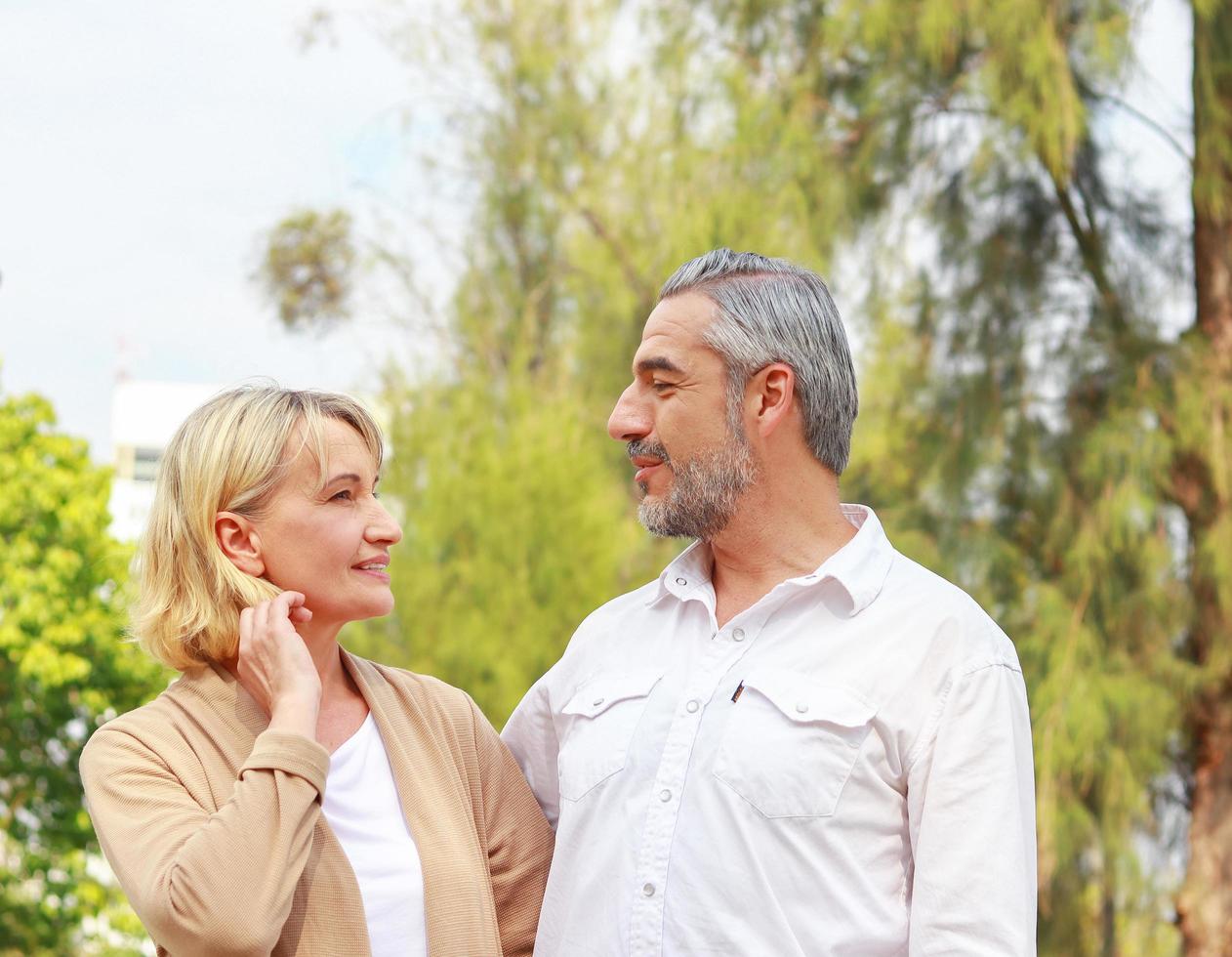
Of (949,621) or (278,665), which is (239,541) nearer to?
(278,665)

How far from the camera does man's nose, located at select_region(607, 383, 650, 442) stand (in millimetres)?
2506

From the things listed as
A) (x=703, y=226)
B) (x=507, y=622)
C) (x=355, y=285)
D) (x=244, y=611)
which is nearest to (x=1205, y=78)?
(x=703, y=226)

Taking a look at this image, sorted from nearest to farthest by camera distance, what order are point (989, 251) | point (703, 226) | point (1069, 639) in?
point (1069, 639) < point (989, 251) < point (703, 226)

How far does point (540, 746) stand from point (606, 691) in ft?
0.96

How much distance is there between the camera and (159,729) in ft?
7.39

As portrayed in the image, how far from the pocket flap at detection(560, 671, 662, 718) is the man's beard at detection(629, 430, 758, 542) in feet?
0.76

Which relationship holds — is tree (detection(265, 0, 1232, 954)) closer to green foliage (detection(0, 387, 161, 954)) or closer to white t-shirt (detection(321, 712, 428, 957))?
green foliage (detection(0, 387, 161, 954))

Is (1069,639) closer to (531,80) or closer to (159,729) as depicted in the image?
(159,729)

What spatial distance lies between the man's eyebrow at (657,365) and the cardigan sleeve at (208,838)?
0.81 meters

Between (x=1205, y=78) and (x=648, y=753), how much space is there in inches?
246

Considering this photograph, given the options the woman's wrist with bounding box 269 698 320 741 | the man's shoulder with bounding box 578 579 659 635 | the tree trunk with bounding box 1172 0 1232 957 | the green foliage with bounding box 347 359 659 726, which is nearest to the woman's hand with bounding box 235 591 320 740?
the woman's wrist with bounding box 269 698 320 741

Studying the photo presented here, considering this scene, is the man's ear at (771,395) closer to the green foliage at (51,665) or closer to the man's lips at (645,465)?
the man's lips at (645,465)

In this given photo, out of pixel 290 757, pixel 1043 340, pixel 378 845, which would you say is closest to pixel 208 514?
pixel 290 757

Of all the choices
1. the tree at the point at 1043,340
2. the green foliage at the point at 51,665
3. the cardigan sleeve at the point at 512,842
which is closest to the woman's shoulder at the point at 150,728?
the cardigan sleeve at the point at 512,842
